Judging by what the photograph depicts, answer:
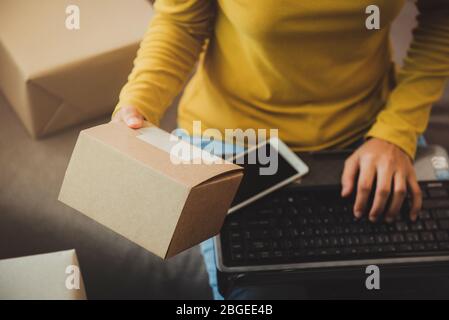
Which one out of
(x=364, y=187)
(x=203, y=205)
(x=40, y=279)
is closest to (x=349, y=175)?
(x=364, y=187)

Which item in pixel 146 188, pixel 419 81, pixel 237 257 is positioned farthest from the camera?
pixel 419 81

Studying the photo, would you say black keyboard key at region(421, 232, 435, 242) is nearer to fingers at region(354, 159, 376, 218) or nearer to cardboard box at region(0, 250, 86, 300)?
fingers at region(354, 159, 376, 218)

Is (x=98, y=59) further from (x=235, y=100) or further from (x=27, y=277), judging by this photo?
(x=27, y=277)

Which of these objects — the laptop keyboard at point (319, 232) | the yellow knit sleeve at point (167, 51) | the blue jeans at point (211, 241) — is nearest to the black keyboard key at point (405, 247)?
the laptop keyboard at point (319, 232)

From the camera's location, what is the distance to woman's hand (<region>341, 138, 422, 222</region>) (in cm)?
71

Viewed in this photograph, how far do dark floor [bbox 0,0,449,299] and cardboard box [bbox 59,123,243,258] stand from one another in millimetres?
328

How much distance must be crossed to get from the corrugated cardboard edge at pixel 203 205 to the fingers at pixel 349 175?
248mm

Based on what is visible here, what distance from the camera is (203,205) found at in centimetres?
51

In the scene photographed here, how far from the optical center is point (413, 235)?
0.72 meters

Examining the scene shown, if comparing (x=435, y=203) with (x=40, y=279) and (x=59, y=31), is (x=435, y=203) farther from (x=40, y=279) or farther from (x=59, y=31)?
(x=59, y=31)

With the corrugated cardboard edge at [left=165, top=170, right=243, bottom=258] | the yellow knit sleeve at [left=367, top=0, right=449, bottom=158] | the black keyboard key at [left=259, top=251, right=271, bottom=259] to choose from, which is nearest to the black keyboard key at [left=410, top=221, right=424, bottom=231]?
the yellow knit sleeve at [left=367, top=0, right=449, bottom=158]

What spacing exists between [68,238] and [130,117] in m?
0.35
